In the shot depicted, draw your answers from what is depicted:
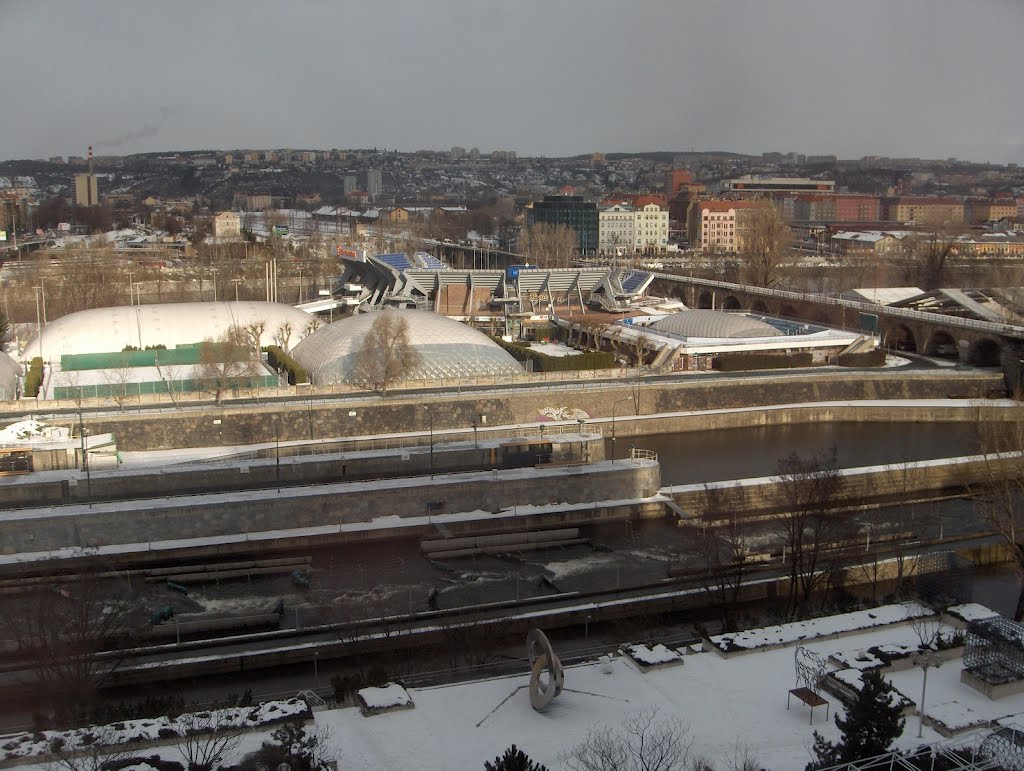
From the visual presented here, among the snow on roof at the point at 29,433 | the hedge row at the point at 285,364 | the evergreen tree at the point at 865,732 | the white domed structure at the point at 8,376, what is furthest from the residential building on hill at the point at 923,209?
the evergreen tree at the point at 865,732

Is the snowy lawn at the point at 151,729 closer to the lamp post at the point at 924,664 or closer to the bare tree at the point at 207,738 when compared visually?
the bare tree at the point at 207,738

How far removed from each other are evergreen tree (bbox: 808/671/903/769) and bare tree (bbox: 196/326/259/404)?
36.8 feet

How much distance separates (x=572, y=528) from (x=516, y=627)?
2.61m

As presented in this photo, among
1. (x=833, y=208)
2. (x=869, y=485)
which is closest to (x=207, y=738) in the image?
(x=869, y=485)

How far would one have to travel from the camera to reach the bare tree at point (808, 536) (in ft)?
28.3

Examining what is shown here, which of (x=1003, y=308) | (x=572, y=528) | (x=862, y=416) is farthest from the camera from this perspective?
(x=1003, y=308)

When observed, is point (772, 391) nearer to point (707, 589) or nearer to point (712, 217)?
point (707, 589)

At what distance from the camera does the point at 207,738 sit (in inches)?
202

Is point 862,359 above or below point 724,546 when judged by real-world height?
above

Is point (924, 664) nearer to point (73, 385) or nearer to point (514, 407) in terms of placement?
point (514, 407)

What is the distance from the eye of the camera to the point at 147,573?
31.7ft

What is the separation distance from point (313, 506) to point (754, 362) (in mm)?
9398

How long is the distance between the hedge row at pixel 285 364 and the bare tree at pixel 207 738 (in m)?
10.6

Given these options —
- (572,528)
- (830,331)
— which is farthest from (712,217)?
(572,528)
